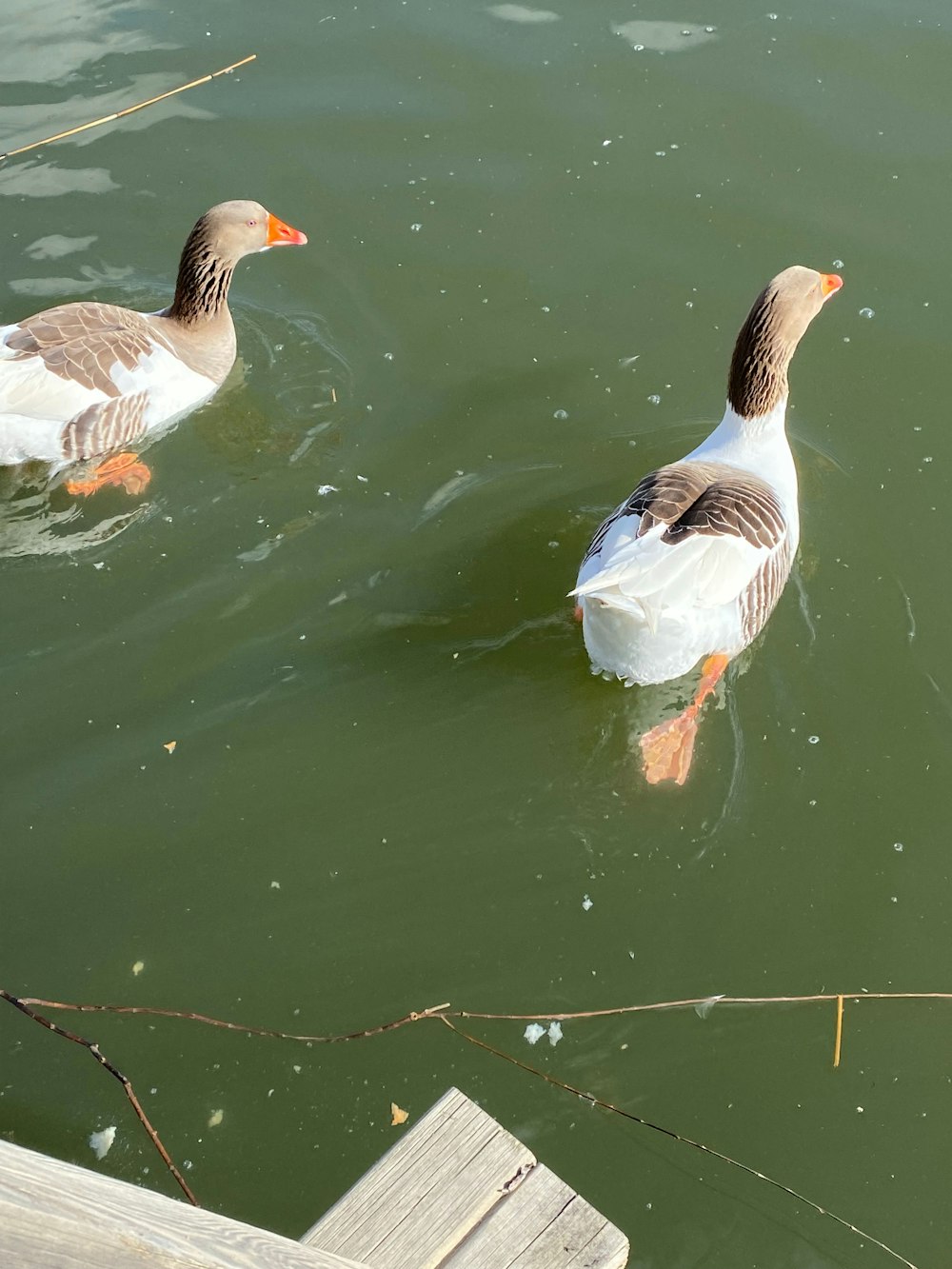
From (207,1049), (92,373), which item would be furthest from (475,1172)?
(92,373)

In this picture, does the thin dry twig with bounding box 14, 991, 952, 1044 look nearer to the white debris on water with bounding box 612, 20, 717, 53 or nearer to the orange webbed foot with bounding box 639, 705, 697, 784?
the orange webbed foot with bounding box 639, 705, 697, 784

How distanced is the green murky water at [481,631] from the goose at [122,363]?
0.61ft

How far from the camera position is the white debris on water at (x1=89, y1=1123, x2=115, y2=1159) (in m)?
3.43

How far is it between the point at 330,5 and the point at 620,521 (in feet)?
15.2

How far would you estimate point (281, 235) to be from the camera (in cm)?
544

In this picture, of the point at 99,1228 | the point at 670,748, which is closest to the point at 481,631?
the point at 670,748

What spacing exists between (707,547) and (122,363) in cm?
254

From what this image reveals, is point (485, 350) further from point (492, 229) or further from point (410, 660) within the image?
point (410, 660)

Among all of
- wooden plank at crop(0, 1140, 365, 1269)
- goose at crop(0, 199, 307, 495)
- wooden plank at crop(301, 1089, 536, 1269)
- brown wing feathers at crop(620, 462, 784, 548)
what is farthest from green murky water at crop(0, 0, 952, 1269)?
wooden plank at crop(0, 1140, 365, 1269)

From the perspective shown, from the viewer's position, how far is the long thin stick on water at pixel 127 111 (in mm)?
6320

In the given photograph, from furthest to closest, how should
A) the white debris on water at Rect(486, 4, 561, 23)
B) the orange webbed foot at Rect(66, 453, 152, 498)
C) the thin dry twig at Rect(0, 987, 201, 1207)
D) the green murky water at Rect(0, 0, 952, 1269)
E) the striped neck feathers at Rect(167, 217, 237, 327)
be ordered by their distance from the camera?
the white debris on water at Rect(486, 4, 561, 23), the striped neck feathers at Rect(167, 217, 237, 327), the orange webbed foot at Rect(66, 453, 152, 498), the green murky water at Rect(0, 0, 952, 1269), the thin dry twig at Rect(0, 987, 201, 1207)

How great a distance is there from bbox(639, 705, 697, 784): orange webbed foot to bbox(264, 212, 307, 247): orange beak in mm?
2731

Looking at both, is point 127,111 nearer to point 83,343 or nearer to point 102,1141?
point 83,343

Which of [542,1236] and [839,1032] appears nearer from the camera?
[542,1236]
